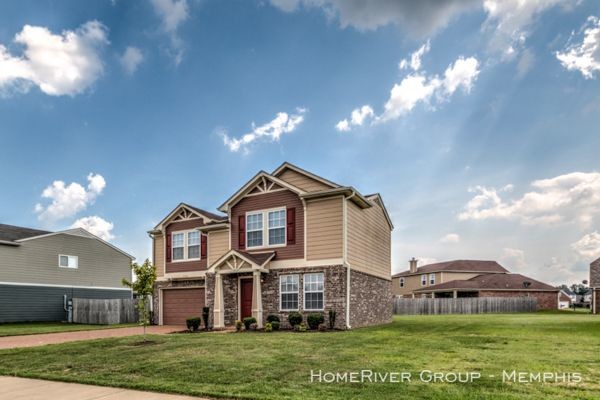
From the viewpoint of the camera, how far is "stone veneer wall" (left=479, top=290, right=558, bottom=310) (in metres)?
44.3

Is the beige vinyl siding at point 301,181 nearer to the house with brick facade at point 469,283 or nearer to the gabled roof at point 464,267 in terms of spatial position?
the house with brick facade at point 469,283

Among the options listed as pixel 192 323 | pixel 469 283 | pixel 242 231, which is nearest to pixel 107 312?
pixel 192 323

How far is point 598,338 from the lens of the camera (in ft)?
40.8

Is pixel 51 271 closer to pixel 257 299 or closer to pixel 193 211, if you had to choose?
pixel 193 211

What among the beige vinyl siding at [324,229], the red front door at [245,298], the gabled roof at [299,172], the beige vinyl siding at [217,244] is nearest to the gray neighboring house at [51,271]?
the beige vinyl siding at [217,244]

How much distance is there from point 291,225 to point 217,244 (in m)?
4.75

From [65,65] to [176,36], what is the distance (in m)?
4.55

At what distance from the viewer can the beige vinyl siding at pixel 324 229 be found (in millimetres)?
17547

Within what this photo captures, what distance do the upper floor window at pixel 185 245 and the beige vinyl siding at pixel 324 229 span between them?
295 inches

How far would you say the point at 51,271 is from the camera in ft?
93.6

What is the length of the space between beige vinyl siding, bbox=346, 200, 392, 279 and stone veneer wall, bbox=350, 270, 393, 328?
401 mm

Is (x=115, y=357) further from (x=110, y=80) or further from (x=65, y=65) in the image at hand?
(x=110, y=80)

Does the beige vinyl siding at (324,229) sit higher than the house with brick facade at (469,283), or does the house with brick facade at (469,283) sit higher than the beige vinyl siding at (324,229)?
the beige vinyl siding at (324,229)

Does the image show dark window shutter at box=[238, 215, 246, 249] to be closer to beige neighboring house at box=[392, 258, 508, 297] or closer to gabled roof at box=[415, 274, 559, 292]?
gabled roof at box=[415, 274, 559, 292]
